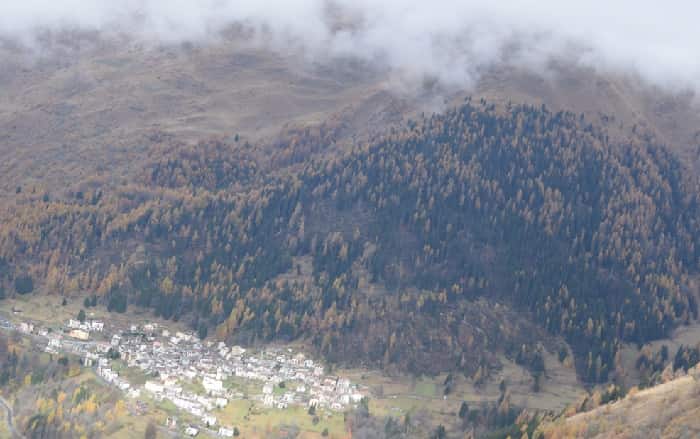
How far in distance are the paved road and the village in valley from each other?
16567mm

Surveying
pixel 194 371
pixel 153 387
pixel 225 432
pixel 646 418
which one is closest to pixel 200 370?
pixel 194 371

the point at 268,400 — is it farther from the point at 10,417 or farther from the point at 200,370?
the point at 10,417

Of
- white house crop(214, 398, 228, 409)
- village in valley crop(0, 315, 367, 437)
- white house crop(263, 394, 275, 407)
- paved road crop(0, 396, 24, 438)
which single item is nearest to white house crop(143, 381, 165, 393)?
village in valley crop(0, 315, 367, 437)

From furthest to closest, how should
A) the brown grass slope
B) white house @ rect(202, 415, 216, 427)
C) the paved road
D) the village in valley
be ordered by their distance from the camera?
the village in valley, white house @ rect(202, 415, 216, 427), the paved road, the brown grass slope

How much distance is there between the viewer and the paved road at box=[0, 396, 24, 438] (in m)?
134

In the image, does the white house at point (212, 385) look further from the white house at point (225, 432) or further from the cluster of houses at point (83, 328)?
the cluster of houses at point (83, 328)

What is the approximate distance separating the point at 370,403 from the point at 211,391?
28.5 m

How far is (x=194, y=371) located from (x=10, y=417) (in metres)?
33.4

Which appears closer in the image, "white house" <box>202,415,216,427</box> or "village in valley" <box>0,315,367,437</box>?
"white house" <box>202,415,216,427</box>

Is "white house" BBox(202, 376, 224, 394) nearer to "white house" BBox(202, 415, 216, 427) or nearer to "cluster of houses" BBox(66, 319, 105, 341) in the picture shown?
"white house" BBox(202, 415, 216, 427)

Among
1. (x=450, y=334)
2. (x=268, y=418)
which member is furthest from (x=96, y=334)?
(x=450, y=334)

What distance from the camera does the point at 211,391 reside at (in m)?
152

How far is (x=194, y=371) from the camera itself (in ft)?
522

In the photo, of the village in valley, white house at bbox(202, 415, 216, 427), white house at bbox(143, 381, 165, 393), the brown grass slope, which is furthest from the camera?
white house at bbox(143, 381, 165, 393)
